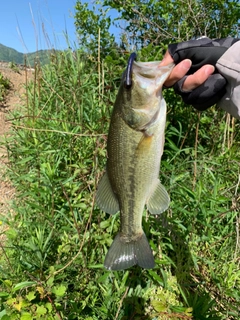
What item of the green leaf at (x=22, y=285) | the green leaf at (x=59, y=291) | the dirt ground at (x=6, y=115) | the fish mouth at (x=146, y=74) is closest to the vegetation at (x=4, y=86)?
the dirt ground at (x=6, y=115)

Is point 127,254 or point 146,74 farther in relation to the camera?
point 127,254

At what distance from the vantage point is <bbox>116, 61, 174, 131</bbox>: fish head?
4.81 ft

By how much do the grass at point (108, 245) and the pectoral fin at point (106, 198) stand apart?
493 mm

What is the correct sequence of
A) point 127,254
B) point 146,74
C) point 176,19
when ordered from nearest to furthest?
Result: point 146,74, point 127,254, point 176,19

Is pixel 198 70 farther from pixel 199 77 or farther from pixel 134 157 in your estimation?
pixel 134 157

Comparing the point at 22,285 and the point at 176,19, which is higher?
the point at 176,19

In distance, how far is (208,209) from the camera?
270 centimetres

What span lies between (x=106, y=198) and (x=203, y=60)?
93 centimetres

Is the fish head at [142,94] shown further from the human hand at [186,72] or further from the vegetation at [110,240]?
the vegetation at [110,240]

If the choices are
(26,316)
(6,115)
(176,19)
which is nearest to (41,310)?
(26,316)

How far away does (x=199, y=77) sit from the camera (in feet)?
5.63

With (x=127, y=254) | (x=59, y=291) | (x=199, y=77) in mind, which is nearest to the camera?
(x=199, y=77)

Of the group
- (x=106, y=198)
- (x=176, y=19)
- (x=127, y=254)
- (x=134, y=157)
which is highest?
(x=176, y=19)

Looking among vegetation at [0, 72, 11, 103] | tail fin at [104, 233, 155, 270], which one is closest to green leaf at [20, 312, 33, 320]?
tail fin at [104, 233, 155, 270]
